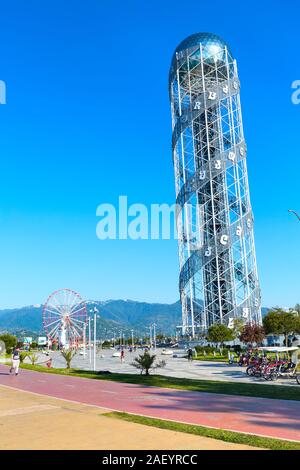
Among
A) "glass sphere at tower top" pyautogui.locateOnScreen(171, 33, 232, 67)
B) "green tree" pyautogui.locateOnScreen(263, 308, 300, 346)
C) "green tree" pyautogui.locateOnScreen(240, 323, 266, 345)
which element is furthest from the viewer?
"glass sphere at tower top" pyautogui.locateOnScreen(171, 33, 232, 67)

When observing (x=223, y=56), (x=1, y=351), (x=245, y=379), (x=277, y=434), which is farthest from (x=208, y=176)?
(x=277, y=434)

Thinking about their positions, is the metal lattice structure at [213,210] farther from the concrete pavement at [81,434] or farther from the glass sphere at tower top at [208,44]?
the concrete pavement at [81,434]

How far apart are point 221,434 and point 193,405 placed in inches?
200

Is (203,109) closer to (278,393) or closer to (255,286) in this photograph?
(255,286)

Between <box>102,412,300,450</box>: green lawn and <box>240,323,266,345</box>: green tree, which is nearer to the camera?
<box>102,412,300,450</box>: green lawn

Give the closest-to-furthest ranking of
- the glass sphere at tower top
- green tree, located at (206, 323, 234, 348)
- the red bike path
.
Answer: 1. the red bike path
2. green tree, located at (206, 323, 234, 348)
3. the glass sphere at tower top

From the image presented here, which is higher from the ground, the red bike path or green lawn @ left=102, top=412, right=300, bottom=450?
green lawn @ left=102, top=412, right=300, bottom=450

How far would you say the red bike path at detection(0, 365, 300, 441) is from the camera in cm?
1099

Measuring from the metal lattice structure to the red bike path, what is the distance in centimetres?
5415

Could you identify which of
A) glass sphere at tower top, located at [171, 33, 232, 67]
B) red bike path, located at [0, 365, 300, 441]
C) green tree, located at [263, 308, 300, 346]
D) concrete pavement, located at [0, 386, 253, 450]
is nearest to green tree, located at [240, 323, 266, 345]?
green tree, located at [263, 308, 300, 346]

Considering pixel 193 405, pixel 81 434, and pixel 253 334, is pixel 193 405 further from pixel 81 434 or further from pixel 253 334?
pixel 253 334

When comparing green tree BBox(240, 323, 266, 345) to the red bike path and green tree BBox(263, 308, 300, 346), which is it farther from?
the red bike path

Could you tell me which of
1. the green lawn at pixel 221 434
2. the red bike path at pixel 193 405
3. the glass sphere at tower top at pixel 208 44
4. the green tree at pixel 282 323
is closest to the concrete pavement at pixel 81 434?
the green lawn at pixel 221 434

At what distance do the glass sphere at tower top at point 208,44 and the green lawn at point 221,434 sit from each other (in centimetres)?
8239
